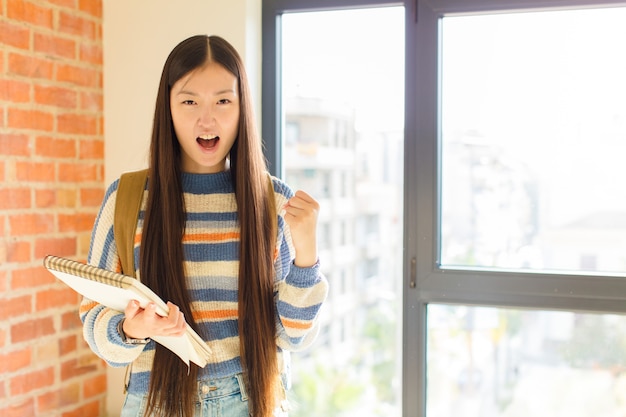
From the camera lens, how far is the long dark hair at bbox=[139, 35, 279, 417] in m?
1.38

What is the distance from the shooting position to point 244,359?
1.40 meters

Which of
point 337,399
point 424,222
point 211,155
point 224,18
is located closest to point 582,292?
point 424,222

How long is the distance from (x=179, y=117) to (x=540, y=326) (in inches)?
49.8

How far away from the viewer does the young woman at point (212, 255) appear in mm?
1381

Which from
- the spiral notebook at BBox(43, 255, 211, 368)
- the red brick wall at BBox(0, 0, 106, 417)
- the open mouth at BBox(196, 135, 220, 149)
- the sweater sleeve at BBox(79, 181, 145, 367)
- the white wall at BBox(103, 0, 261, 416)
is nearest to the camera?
the spiral notebook at BBox(43, 255, 211, 368)

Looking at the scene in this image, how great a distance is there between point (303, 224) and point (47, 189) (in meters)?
1.06

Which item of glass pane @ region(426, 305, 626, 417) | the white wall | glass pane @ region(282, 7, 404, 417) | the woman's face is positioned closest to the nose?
the woman's face

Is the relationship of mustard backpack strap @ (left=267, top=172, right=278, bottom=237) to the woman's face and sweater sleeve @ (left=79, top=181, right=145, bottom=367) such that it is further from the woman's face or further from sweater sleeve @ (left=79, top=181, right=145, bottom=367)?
sweater sleeve @ (left=79, top=181, right=145, bottom=367)

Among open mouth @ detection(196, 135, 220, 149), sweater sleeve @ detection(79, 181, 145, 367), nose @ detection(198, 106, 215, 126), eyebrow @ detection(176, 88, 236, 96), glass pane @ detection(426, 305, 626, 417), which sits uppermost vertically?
eyebrow @ detection(176, 88, 236, 96)

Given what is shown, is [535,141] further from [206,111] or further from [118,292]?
[118,292]

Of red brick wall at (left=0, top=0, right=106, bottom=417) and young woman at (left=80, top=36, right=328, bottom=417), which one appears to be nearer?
young woman at (left=80, top=36, right=328, bottom=417)

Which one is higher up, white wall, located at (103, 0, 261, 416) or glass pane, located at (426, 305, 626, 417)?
white wall, located at (103, 0, 261, 416)

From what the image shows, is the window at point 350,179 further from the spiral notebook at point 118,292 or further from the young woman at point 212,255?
the spiral notebook at point 118,292

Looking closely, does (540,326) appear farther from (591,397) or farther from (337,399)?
(337,399)
